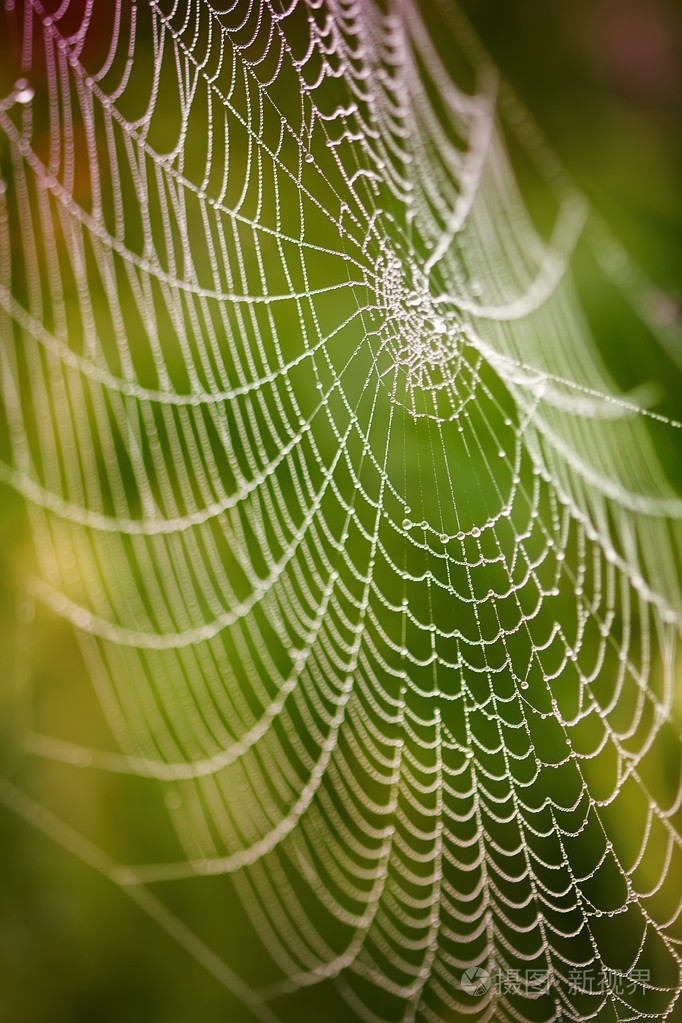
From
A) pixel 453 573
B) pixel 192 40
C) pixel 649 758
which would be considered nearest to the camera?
pixel 192 40

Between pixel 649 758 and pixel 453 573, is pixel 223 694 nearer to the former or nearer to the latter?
pixel 453 573

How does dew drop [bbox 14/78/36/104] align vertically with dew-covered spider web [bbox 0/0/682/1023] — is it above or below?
above

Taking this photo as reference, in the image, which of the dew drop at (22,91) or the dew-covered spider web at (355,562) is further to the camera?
the dew-covered spider web at (355,562)

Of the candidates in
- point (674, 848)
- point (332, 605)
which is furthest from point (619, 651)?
point (332, 605)

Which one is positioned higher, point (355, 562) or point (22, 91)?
point (22, 91)

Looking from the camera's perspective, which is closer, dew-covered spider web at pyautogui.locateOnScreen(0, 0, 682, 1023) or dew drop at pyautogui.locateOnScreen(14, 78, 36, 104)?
dew drop at pyautogui.locateOnScreen(14, 78, 36, 104)

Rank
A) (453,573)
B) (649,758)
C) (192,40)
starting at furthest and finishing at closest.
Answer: (649,758) → (453,573) → (192,40)

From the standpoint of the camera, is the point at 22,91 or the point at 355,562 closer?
the point at 22,91

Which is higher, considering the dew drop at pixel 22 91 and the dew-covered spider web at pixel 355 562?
the dew drop at pixel 22 91
